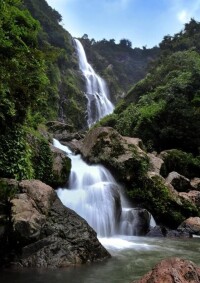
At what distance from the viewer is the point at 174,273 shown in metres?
5.05

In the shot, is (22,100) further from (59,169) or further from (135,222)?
(135,222)

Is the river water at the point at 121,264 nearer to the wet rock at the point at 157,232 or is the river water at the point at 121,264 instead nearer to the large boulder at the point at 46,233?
the large boulder at the point at 46,233

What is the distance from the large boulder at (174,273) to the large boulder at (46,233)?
162 inches

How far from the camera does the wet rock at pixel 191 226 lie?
15.3 meters

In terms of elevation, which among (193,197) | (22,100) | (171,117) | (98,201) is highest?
(171,117)

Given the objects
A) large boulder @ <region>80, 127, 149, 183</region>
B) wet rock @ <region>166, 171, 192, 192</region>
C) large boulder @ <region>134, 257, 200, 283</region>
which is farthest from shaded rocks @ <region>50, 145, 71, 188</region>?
large boulder @ <region>134, 257, 200, 283</region>

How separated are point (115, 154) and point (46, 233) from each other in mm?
9497

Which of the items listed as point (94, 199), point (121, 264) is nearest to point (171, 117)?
point (94, 199)

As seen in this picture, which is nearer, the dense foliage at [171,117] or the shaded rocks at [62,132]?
the dense foliage at [171,117]

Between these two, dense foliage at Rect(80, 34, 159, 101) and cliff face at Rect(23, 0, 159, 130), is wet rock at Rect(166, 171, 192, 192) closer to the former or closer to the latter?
cliff face at Rect(23, 0, 159, 130)

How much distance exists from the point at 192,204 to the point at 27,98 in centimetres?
911

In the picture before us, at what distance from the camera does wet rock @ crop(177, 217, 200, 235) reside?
1527 cm

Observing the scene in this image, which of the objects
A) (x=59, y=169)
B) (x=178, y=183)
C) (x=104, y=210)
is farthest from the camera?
(x=178, y=183)

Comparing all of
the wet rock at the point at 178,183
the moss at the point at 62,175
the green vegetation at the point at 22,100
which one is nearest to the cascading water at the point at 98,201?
the moss at the point at 62,175
